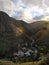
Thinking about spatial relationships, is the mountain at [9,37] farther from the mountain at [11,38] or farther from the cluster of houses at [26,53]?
the cluster of houses at [26,53]

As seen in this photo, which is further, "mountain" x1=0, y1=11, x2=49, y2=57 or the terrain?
"mountain" x1=0, y1=11, x2=49, y2=57

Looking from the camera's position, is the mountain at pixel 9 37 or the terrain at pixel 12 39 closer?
the terrain at pixel 12 39

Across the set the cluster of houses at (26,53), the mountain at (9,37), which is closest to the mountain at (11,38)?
the mountain at (9,37)

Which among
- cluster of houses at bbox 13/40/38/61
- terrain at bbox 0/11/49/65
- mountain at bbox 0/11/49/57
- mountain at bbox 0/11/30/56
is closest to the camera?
cluster of houses at bbox 13/40/38/61

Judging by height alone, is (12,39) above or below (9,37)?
below

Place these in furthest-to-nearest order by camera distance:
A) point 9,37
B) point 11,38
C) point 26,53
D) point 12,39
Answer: point 9,37 → point 11,38 → point 12,39 → point 26,53

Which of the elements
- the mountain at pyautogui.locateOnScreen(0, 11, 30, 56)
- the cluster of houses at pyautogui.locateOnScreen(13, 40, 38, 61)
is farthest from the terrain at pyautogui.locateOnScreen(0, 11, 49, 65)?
the cluster of houses at pyautogui.locateOnScreen(13, 40, 38, 61)

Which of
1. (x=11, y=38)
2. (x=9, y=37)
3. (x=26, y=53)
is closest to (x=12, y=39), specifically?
(x=11, y=38)

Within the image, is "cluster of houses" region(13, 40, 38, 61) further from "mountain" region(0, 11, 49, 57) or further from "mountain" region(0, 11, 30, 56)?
"mountain" region(0, 11, 30, 56)

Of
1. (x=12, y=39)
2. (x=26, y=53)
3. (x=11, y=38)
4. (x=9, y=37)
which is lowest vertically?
(x=26, y=53)

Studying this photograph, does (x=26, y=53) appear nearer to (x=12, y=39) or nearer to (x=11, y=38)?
(x=12, y=39)

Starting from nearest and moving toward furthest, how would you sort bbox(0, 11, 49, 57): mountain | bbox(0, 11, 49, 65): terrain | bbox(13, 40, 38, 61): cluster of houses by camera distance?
bbox(13, 40, 38, 61): cluster of houses < bbox(0, 11, 49, 65): terrain < bbox(0, 11, 49, 57): mountain

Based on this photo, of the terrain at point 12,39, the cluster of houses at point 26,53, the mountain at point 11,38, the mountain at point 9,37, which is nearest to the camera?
the cluster of houses at point 26,53

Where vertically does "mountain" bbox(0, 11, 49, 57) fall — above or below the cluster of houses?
above
